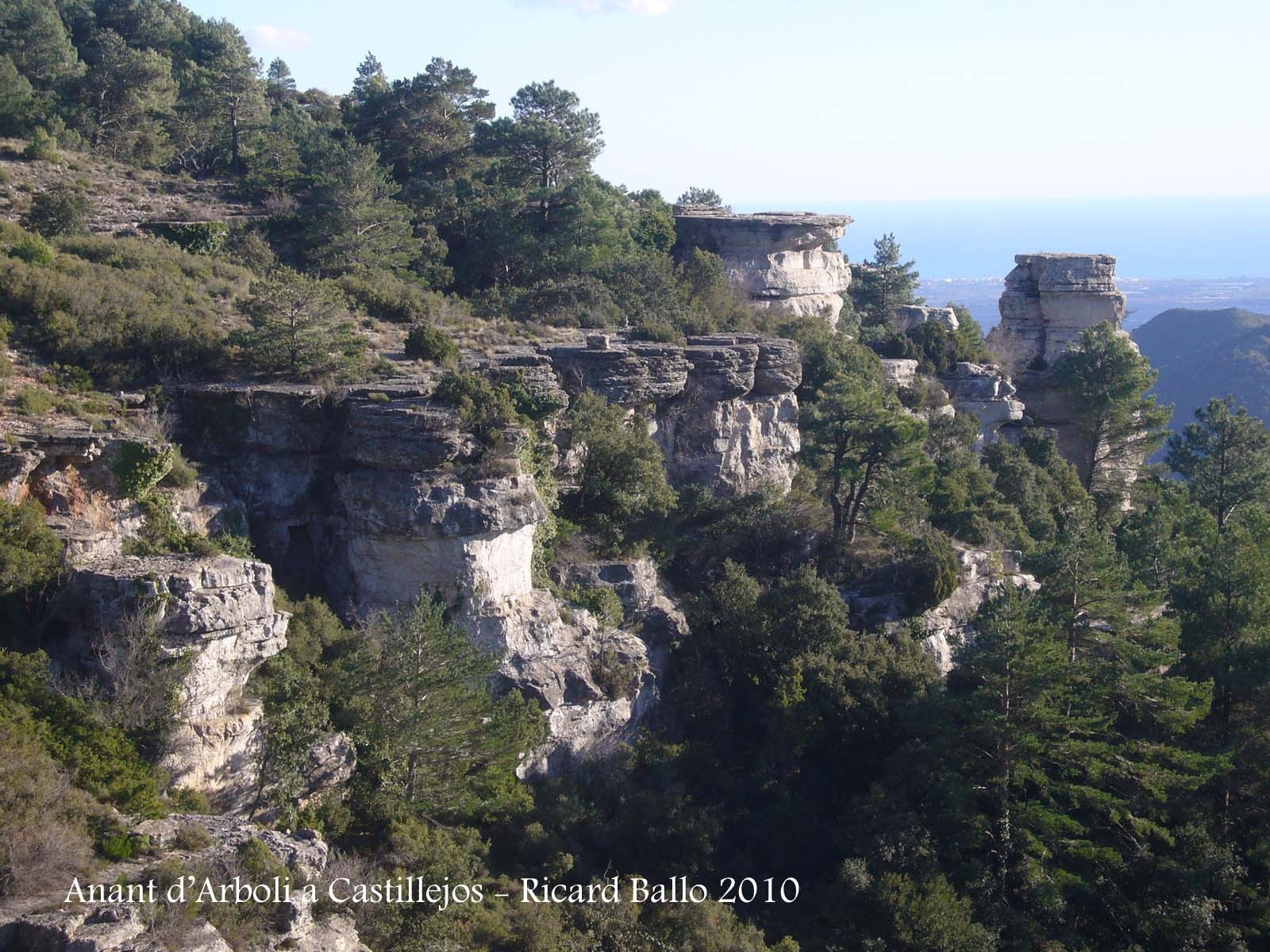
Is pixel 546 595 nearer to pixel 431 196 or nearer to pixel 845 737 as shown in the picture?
pixel 845 737

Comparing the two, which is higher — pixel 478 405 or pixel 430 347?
pixel 430 347

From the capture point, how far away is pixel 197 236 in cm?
3234

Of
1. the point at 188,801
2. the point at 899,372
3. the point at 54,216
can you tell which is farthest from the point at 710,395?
the point at 54,216

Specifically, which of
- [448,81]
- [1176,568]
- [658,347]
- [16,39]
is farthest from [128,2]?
[1176,568]

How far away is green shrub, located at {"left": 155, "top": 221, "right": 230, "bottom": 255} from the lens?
32062 millimetres

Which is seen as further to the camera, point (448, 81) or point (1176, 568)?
point (448, 81)

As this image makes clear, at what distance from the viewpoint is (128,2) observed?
46781 mm

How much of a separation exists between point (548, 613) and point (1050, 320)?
1117 inches

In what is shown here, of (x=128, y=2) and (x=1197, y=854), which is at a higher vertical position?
(x=128, y=2)

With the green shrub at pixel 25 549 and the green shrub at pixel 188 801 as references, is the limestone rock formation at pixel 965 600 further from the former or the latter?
the green shrub at pixel 25 549

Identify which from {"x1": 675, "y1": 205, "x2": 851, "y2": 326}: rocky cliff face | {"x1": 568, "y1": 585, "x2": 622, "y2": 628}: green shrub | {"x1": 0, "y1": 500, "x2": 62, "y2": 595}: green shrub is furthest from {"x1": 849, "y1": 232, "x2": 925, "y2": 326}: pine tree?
{"x1": 0, "y1": 500, "x2": 62, "y2": 595}: green shrub

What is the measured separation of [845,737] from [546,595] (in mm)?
7596

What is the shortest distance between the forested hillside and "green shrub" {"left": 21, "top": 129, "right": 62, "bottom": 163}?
9 centimetres

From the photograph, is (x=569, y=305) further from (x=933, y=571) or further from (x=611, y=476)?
(x=933, y=571)
